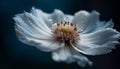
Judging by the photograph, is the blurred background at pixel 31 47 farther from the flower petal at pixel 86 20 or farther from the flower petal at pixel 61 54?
the flower petal at pixel 61 54

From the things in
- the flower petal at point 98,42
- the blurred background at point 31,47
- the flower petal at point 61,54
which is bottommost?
the flower petal at point 61,54

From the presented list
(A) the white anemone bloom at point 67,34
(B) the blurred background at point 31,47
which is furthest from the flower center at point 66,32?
(B) the blurred background at point 31,47

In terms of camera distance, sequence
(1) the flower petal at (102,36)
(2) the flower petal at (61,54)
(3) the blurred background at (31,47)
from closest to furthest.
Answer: (2) the flower petal at (61,54), (1) the flower petal at (102,36), (3) the blurred background at (31,47)

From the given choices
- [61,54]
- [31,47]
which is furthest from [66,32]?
[31,47]

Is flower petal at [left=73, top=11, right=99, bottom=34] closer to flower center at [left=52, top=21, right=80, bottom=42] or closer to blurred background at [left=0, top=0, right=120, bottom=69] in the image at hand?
flower center at [left=52, top=21, right=80, bottom=42]

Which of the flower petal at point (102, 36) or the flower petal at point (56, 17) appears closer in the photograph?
the flower petal at point (102, 36)

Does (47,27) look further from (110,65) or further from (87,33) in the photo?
(110,65)

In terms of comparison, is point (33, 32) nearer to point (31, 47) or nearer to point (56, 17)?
point (56, 17)
